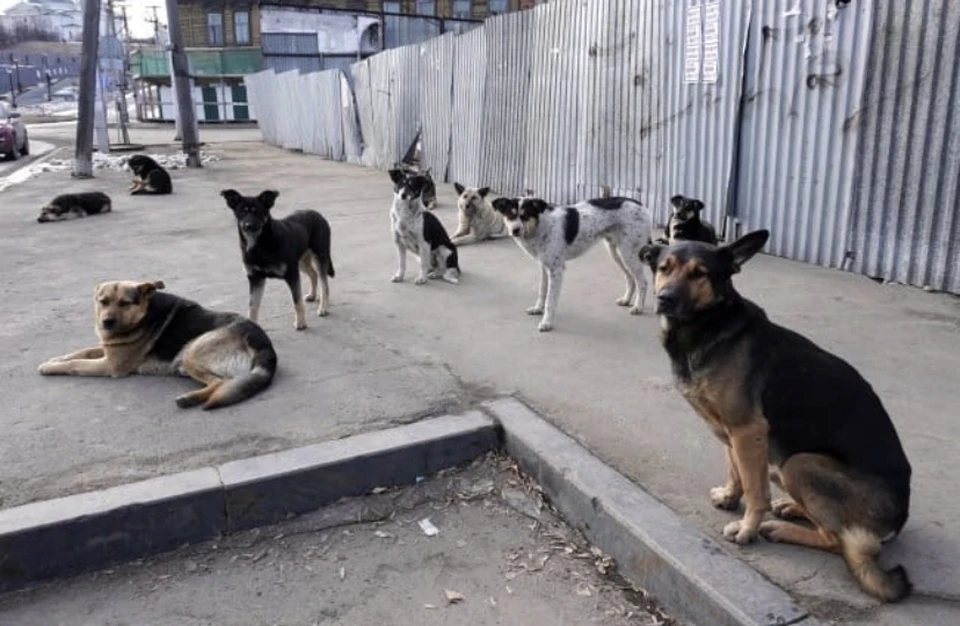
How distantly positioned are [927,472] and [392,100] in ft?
53.5

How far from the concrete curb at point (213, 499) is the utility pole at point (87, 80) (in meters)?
16.9

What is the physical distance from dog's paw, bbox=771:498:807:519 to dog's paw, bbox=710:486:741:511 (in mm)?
157

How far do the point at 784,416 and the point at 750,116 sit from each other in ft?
20.3

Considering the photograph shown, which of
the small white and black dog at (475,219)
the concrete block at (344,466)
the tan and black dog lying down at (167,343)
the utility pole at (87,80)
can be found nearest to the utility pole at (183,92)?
the utility pole at (87,80)

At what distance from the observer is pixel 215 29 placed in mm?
51562

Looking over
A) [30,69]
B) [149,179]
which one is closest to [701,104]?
[149,179]

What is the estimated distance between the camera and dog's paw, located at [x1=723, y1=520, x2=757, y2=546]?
9.64 feet

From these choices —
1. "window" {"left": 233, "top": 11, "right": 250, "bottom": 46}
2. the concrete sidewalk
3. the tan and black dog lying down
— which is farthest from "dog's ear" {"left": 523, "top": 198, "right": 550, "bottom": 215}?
"window" {"left": 233, "top": 11, "right": 250, "bottom": 46}

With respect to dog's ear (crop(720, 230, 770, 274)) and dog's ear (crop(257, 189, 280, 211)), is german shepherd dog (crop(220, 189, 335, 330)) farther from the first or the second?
dog's ear (crop(720, 230, 770, 274))

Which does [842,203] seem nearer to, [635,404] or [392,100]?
[635,404]

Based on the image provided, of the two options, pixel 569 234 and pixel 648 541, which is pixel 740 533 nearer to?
pixel 648 541

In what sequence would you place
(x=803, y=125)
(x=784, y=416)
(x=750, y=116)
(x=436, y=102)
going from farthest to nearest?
(x=436, y=102) → (x=750, y=116) → (x=803, y=125) → (x=784, y=416)

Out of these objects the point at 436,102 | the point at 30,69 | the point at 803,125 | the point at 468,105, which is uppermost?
the point at 30,69

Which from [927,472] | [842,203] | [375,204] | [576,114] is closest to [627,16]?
[576,114]
